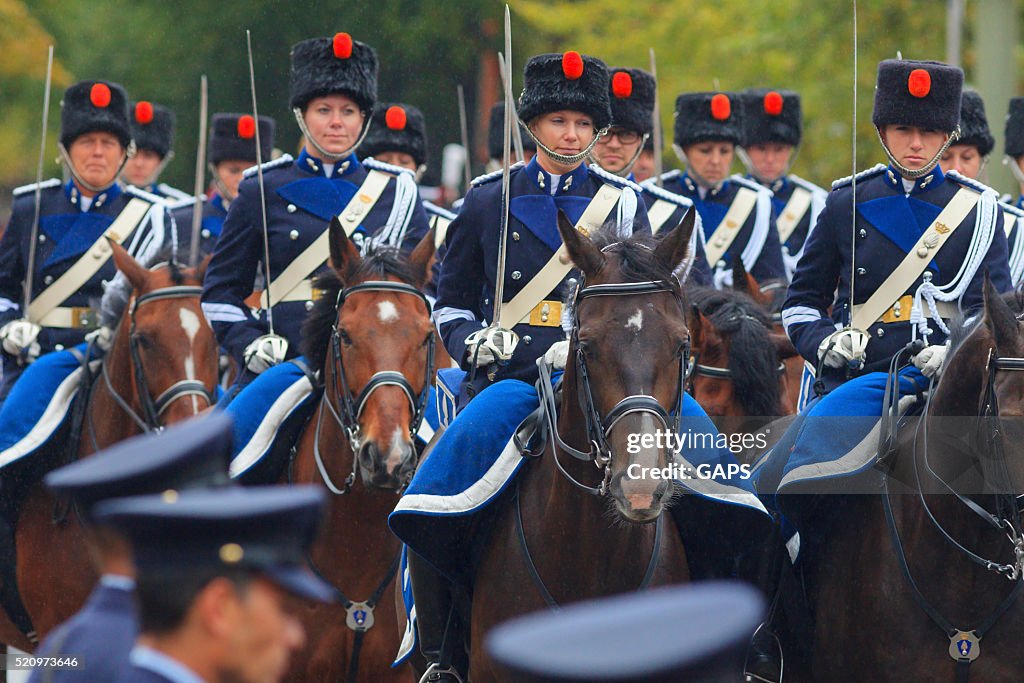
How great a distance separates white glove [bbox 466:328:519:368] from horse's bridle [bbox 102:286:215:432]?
2384mm

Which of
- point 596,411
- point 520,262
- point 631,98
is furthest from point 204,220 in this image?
point 596,411

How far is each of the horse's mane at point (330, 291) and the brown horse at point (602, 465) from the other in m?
Result: 1.54

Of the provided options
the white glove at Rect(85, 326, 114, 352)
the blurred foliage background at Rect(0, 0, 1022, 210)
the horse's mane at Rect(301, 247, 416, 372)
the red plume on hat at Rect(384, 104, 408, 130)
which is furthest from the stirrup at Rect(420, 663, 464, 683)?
the blurred foliage background at Rect(0, 0, 1022, 210)

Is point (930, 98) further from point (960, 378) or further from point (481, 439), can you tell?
point (481, 439)

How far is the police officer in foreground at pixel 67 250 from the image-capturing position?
10273mm

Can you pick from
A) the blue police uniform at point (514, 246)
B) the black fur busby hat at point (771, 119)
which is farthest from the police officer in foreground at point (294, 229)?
the black fur busby hat at point (771, 119)

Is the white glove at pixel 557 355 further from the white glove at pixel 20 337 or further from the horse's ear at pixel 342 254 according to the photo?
the white glove at pixel 20 337

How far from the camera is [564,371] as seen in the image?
6.29 m

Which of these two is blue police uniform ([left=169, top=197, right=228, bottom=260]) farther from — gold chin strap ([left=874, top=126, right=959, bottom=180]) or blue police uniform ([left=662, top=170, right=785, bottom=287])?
gold chin strap ([left=874, top=126, right=959, bottom=180])

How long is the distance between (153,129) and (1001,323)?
Answer: 10540 mm

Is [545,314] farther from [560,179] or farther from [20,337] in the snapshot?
[20,337]

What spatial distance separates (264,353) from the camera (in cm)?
855

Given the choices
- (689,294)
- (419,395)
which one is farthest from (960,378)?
(689,294)

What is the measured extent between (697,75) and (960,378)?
1694cm
